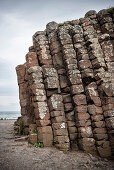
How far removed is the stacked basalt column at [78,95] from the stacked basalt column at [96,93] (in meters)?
0.57

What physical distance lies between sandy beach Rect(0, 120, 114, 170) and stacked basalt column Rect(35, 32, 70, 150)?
111cm

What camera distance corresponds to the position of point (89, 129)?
12.2 metres

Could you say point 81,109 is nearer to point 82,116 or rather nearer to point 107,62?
point 82,116

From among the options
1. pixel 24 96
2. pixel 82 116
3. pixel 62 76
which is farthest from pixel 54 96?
pixel 24 96

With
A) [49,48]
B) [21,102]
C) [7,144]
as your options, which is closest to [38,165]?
[7,144]

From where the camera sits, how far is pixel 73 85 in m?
13.6

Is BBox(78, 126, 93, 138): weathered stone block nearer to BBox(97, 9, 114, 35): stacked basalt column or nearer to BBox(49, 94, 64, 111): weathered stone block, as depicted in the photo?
BBox(49, 94, 64, 111): weathered stone block

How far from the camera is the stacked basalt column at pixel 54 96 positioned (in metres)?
12.2

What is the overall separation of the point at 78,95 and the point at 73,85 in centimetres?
115

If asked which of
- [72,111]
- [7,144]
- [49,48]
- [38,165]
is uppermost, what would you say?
[49,48]

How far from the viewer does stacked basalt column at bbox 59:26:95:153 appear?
11953 millimetres

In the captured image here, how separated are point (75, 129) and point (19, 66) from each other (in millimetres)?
11079

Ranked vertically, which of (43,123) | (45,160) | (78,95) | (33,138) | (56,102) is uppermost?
(78,95)

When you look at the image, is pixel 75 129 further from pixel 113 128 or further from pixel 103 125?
pixel 113 128
